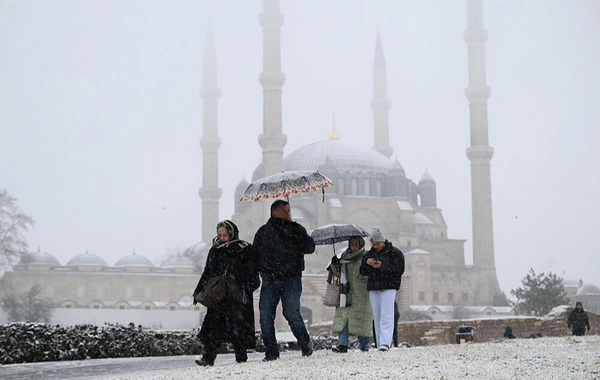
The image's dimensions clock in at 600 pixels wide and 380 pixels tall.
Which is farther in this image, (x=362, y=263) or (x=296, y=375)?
(x=362, y=263)

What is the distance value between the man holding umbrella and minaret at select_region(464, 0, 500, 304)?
38.8 meters

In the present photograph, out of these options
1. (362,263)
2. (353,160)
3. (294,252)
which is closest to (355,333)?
(362,263)

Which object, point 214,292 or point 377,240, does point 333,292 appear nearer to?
point 377,240

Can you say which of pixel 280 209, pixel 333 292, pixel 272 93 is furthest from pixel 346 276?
pixel 272 93

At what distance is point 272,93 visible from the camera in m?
42.4

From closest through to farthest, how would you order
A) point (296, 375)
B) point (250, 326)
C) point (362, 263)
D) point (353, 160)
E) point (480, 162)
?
point (296, 375)
point (250, 326)
point (362, 263)
point (480, 162)
point (353, 160)

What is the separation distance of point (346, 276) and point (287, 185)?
0.94 m

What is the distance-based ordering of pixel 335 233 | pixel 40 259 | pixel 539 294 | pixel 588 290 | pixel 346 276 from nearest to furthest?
pixel 346 276
pixel 335 233
pixel 539 294
pixel 40 259
pixel 588 290

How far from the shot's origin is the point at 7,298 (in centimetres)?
3838

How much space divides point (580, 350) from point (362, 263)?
6.11 ft

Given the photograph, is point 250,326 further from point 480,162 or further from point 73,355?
point 480,162

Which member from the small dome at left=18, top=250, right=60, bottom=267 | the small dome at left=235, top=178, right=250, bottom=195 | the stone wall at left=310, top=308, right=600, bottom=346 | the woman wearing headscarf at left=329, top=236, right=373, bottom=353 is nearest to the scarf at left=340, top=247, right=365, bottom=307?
the woman wearing headscarf at left=329, top=236, right=373, bottom=353

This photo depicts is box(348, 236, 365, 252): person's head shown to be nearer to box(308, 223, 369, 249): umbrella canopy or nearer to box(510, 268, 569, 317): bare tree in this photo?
box(308, 223, 369, 249): umbrella canopy

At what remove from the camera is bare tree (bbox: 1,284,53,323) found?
36.9 m
